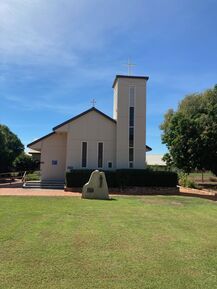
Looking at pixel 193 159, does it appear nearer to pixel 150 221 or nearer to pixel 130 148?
pixel 130 148

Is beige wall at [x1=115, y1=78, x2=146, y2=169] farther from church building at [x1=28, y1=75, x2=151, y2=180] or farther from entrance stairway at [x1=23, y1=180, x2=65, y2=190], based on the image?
entrance stairway at [x1=23, y1=180, x2=65, y2=190]

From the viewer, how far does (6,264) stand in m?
6.20

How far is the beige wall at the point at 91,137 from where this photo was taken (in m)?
26.9

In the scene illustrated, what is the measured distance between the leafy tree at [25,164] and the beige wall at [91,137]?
836 inches

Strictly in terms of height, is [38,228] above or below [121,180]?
below

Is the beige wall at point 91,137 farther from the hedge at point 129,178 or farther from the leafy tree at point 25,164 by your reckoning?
the leafy tree at point 25,164

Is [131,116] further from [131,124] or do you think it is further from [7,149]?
[7,149]

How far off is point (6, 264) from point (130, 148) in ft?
69.4

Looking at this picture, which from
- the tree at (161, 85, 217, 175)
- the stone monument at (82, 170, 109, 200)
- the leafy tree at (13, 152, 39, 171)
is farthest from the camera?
the leafy tree at (13, 152, 39, 171)

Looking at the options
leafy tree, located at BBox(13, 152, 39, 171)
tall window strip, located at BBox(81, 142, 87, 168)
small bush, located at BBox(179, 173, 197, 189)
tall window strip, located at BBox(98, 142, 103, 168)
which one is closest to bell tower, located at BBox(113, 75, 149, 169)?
tall window strip, located at BBox(98, 142, 103, 168)

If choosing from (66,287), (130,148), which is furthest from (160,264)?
→ (130,148)

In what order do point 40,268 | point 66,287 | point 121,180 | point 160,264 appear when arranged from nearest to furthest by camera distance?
point 66,287
point 40,268
point 160,264
point 121,180

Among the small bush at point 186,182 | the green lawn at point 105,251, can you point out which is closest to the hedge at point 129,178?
the small bush at point 186,182

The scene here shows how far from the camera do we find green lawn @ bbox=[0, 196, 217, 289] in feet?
18.3
